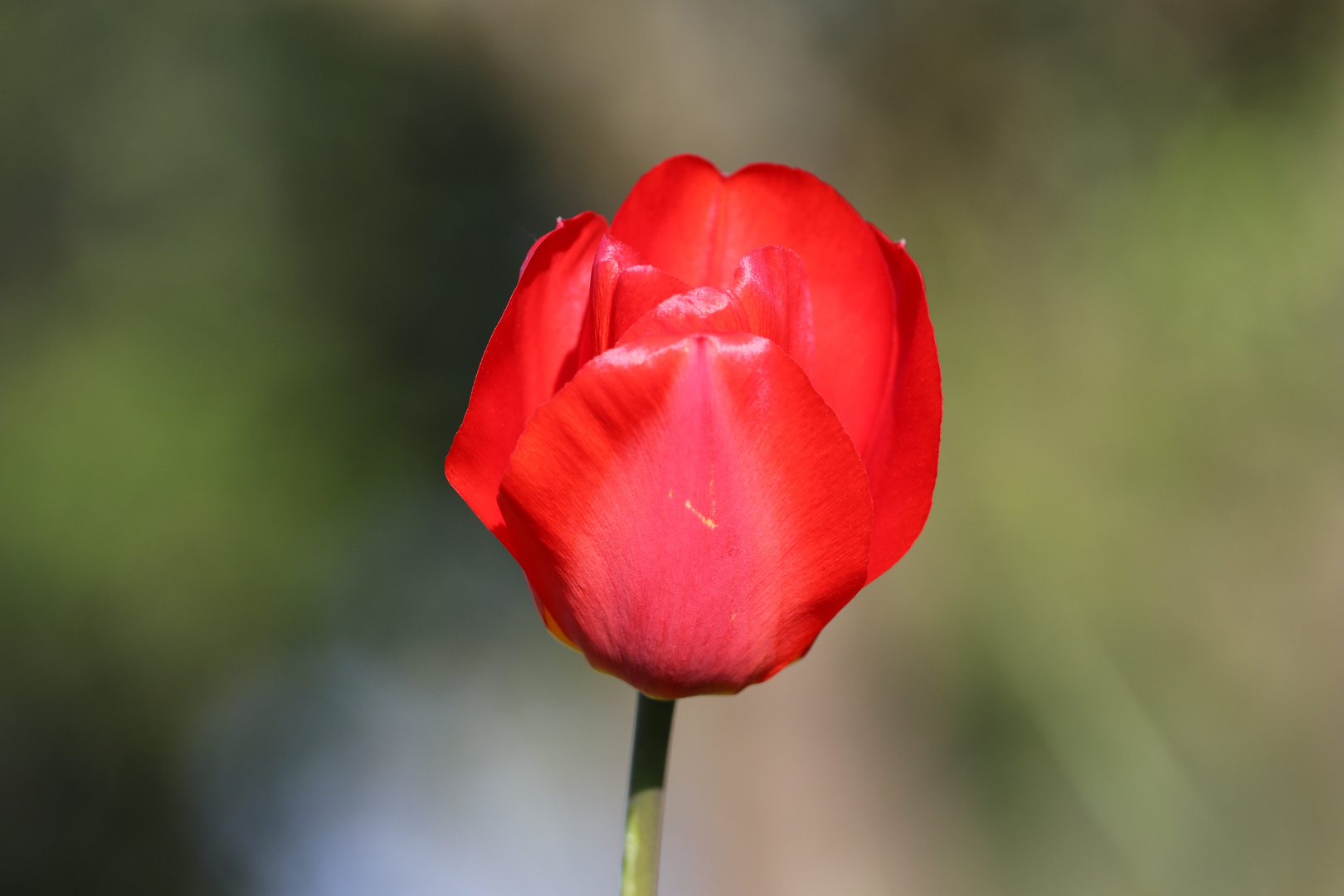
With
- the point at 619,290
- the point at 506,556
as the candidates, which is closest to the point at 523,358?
the point at 619,290

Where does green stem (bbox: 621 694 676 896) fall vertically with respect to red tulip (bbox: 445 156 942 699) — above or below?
below

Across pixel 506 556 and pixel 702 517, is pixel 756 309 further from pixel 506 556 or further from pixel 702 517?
pixel 506 556

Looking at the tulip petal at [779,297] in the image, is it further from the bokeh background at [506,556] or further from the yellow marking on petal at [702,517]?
the bokeh background at [506,556]

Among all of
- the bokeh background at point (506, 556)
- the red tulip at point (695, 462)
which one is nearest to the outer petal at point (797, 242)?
the red tulip at point (695, 462)

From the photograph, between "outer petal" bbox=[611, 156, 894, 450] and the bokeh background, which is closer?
"outer petal" bbox=[611, 156, 894, 450]

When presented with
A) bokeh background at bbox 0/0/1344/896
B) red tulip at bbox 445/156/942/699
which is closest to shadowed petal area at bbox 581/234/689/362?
red tulip at bbox 445/156/942/699

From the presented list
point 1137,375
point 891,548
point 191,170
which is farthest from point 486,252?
point 891,548

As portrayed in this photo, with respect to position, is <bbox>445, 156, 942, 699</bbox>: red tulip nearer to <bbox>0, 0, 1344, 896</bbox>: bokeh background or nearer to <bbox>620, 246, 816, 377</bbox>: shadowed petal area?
<bbox>620, 246, 816, 377</bbox>: shadowed petal area
